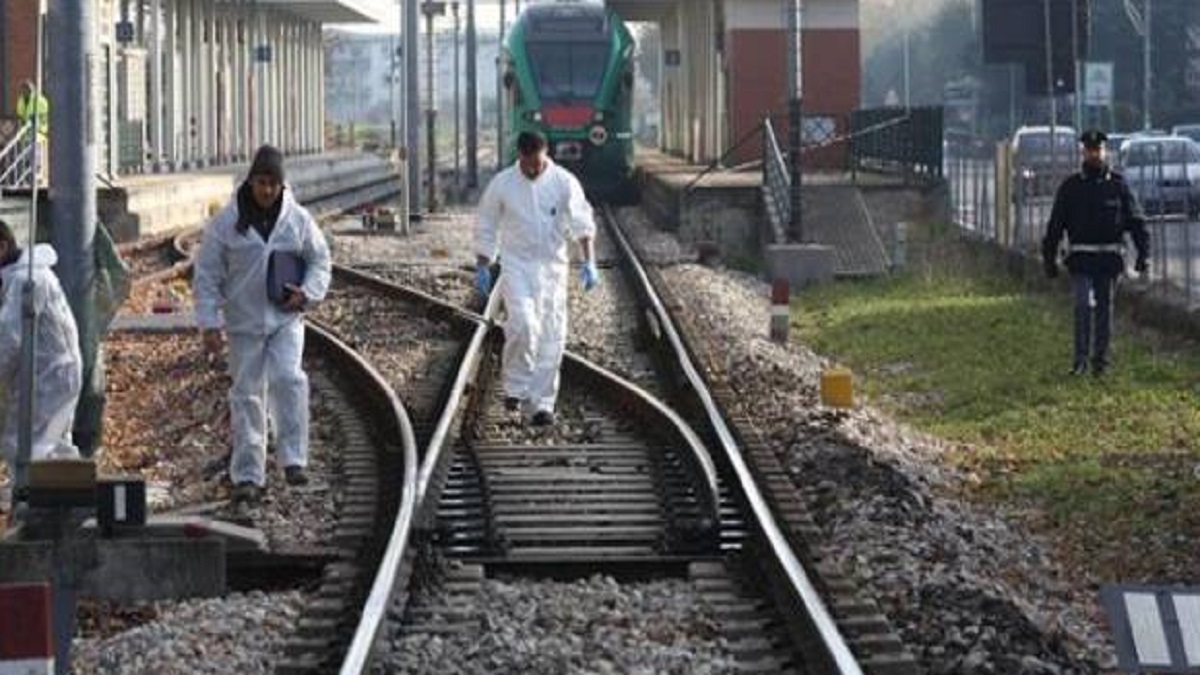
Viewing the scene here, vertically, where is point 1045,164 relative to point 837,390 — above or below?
above

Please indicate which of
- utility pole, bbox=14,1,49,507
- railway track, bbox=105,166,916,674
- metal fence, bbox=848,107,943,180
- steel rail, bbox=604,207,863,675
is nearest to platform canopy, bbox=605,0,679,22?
metal fence, bbox=848,107,943,180

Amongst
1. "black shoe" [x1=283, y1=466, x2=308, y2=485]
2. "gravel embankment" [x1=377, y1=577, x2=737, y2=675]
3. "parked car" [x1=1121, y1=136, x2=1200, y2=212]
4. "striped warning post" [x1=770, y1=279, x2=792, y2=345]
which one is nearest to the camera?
"gravel embankment" [x1=377, y1=577, x2=737, y2=675]

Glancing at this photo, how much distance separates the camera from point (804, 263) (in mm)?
29281

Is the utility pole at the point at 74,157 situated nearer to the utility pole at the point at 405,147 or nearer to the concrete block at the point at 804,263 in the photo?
the concrete block at the point at 804,263

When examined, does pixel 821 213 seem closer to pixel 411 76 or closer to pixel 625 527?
pixel 411 76

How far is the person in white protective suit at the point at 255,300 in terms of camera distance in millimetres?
12289

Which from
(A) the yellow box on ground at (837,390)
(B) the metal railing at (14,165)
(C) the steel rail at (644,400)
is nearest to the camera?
(C) the steel rail at (644,400)

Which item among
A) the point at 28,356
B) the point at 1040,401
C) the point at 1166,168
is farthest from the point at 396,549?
the point at 1166,168

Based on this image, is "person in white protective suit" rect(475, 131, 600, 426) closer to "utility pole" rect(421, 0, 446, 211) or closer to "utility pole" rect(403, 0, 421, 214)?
"utility pole" rect(403, 0, 421, 214)

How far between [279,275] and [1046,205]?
20.4 meters

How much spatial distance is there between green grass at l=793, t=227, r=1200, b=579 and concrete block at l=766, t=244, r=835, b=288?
661 millimetres

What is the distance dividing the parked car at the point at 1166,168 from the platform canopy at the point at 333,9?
39.4m

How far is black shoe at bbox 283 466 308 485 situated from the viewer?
1275 centimetres

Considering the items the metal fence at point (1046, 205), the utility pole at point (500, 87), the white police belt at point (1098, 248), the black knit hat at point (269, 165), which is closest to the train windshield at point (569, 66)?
the utility pole at point (500, 87)
